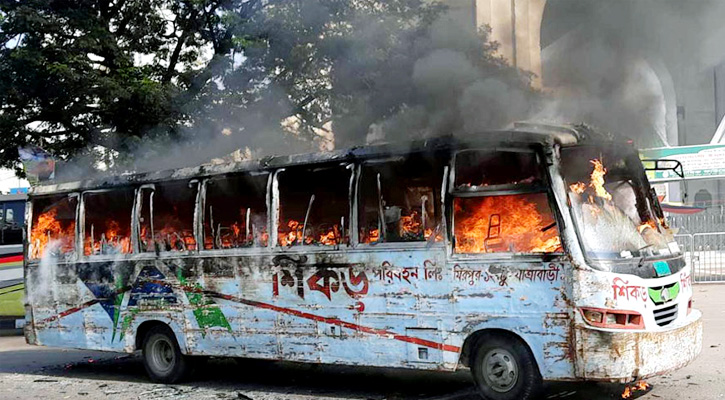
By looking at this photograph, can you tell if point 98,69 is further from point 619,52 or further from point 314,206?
point 619,52

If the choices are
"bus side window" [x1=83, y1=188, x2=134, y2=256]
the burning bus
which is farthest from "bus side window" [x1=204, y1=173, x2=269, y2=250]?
"bus side window" [x1=83, y1=188, x2=134, y2=256]

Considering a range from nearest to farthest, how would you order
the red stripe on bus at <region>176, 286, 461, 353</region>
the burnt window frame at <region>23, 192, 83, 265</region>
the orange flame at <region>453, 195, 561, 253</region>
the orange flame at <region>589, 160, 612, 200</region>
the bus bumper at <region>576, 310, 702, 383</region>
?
the bus bumper at <region>576, 310, 702, 383</region>, the orange flame at <region>453, 195, 561, 253</region>, the orange flame at <region>589, 160, 612, 200</region>, the red stripe on bus at <region>176, 286, 461, 353</region>, the burnt window frame at <region>23, 192, 83, 265</region>

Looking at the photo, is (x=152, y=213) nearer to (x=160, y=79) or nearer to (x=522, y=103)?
(x=522, y=103)

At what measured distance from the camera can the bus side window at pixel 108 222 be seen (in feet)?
31.2

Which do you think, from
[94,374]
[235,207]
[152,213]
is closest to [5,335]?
[94,374]

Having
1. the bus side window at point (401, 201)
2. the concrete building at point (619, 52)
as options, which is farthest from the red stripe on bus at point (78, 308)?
the concrete building at point (619, 52)

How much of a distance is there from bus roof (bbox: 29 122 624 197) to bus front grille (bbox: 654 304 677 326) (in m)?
1.50

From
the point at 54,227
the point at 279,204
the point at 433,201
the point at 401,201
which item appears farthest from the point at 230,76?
the point at 433,201

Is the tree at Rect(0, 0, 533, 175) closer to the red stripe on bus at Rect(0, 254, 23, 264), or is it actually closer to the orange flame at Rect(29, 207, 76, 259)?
the red stripe on bus at Rect(0, 254, 23, 264)

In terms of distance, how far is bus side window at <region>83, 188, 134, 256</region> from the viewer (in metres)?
9.52

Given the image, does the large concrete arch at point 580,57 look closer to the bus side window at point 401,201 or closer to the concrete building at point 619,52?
the concrete building at point 619,52

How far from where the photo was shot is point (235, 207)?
28.3 ft

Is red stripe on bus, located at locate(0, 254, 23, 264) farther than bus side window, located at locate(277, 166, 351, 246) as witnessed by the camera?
Yes

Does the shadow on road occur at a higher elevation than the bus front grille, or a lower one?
lower
